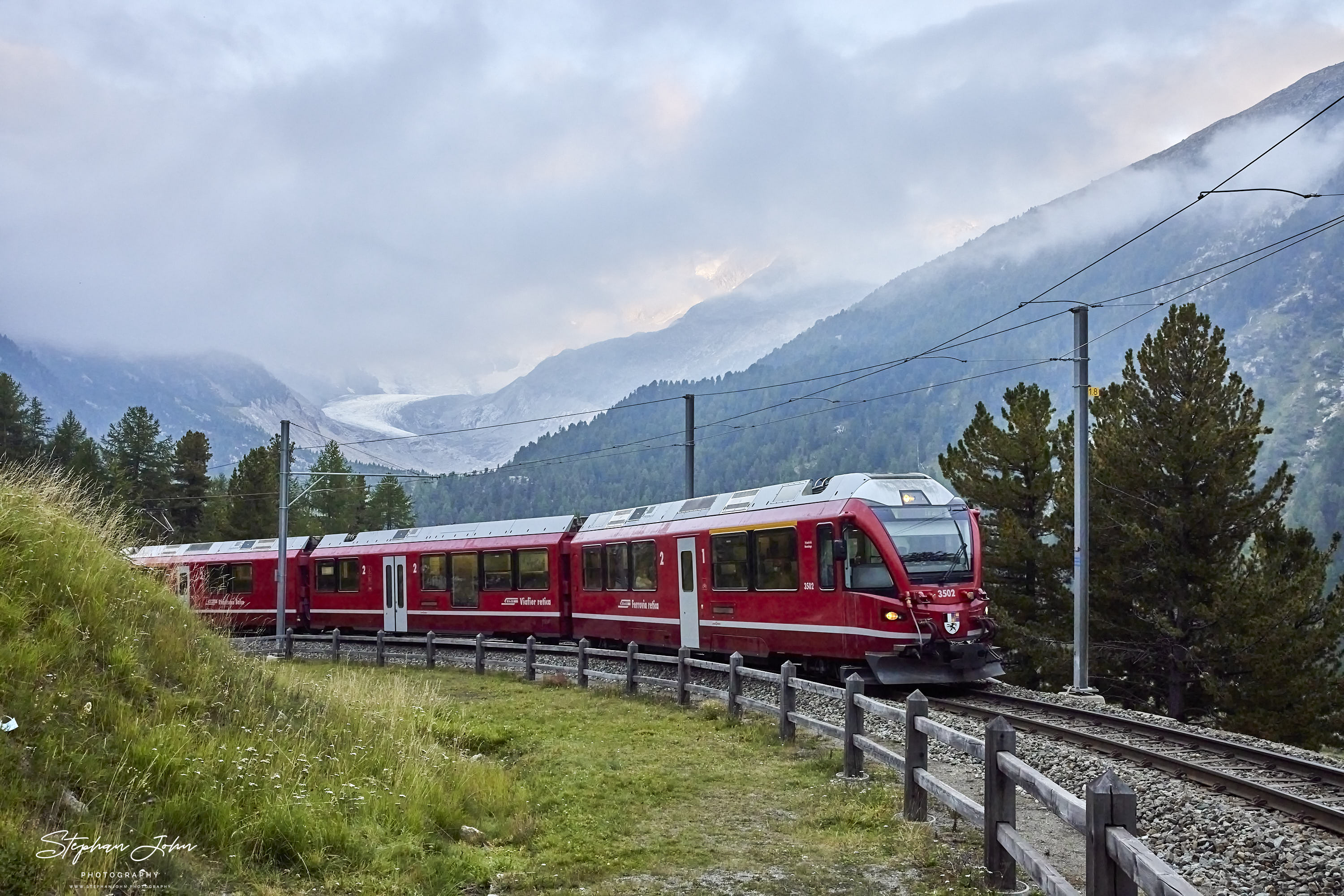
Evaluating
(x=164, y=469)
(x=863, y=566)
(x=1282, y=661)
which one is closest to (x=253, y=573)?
(x=863, y=566)

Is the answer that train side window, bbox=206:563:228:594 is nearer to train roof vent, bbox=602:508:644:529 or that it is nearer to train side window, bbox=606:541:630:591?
train roof vent, bbox=602:508:644:529

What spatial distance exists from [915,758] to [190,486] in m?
67.8

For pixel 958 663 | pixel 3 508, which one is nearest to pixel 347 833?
pixel 3 508

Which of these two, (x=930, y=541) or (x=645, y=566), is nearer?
(x=930, y=541)

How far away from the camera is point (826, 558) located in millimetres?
16781

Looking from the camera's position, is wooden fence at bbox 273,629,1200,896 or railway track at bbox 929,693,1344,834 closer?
wooden fence at bbox 273,629,1200,896

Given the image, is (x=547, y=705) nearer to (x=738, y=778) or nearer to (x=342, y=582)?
(x=738, y=778)

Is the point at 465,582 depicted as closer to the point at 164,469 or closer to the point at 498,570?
the point at 498,570

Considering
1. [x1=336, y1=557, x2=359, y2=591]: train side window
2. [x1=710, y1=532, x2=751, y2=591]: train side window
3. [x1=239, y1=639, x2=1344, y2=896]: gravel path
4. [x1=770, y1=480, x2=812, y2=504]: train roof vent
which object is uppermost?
[x1=770, y1=480, x2=812, y2=504]: train roof vent

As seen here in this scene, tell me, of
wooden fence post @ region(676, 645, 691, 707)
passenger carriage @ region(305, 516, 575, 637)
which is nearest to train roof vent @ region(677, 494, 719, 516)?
wooden fence post @ region(676, 645, 691, 707)

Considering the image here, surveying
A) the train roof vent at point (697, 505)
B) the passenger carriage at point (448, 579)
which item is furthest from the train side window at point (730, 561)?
the passenger carriage at point (448, 579)

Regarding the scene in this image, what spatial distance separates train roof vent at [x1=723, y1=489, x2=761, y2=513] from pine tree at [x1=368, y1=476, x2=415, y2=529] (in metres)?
68.7

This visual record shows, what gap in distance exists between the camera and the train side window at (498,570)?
2817cm

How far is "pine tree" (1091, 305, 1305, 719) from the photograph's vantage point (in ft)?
90.5
